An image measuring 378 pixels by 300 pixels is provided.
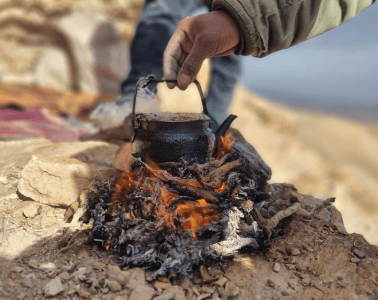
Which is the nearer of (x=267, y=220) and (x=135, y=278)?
(x=135, y=278)

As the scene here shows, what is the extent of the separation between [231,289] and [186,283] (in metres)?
0.24

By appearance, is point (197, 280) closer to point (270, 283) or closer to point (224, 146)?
point (270, 283)

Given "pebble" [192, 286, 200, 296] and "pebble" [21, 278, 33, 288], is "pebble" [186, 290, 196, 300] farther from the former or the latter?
"pebble" [21, 278, 33, 288]

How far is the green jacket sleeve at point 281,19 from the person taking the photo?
1.81m

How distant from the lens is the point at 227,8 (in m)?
1.81

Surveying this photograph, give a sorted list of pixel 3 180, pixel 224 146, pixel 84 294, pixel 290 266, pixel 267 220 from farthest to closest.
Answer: pixel 3 180 → pixel 224 146 → pixel 267 220 → pixel 290 266 → pixel 84 294

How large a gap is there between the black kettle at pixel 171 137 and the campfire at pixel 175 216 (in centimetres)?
5

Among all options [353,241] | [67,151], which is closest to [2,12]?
[67,151]

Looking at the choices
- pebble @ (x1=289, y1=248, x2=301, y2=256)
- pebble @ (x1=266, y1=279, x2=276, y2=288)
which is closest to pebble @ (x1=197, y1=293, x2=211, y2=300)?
pebble @ (x1=266, y1=279, x2=276, y2=288)

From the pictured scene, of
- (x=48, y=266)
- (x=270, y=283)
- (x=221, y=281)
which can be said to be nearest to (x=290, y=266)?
(x=270, y=283)

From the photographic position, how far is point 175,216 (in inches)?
75.9

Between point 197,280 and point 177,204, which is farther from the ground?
point 177,204

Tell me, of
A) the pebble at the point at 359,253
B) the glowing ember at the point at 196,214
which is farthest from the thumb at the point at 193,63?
the pebble at the point at 359,253

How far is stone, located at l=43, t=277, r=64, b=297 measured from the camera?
5.18 feet
